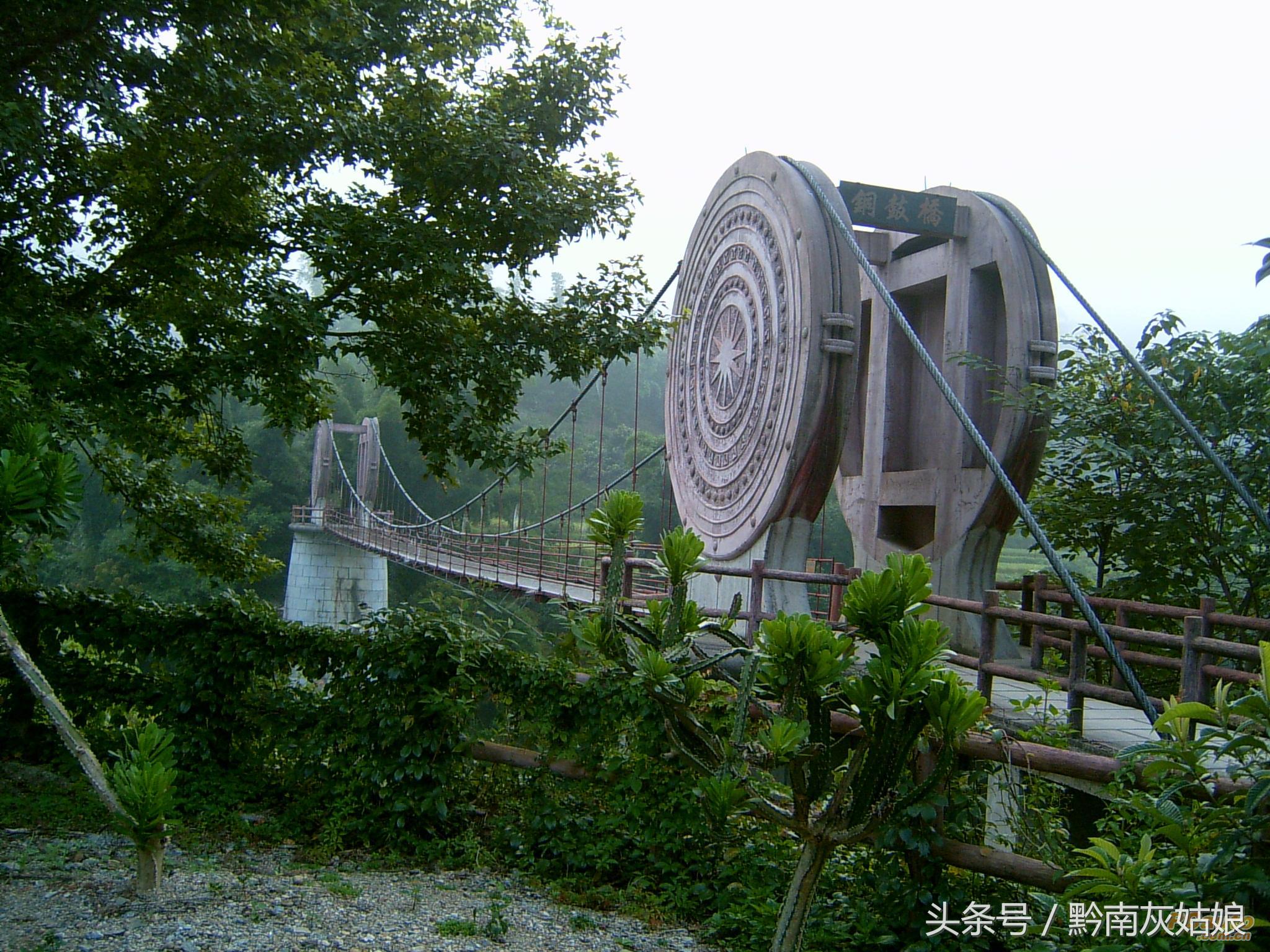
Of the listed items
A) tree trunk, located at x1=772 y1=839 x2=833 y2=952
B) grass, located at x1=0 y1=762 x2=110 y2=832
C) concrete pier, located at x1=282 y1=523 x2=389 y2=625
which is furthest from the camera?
concrete pier, located at x1=282 y1=523 x2=389 y2=625

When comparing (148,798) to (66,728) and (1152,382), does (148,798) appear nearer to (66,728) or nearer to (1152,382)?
(66,728)

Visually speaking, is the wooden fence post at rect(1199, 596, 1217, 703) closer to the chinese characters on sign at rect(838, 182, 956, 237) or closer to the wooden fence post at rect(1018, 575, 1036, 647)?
the wooden fence post at rect(1018, 575, 1036, 647)

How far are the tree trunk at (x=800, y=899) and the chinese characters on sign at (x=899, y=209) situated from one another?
418 cm

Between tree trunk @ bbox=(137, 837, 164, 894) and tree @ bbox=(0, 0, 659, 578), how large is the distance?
161cm

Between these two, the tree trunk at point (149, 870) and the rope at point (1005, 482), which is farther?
the rope at point (1005, 482)

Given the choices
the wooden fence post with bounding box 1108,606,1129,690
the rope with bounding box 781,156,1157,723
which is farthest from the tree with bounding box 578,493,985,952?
the wooden fence post with bounding box 1108,606,1129,690

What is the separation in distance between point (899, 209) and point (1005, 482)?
203 cm

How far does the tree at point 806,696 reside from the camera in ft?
6.51

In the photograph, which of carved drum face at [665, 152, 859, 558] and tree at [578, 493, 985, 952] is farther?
carved drum face at [665, 152, 859, 558]

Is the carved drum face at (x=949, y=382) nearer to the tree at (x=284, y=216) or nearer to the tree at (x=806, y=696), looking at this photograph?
the tree at (x=284, y=216)

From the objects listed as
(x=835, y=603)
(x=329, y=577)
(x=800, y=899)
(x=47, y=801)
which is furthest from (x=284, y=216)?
(x=329, y=577)

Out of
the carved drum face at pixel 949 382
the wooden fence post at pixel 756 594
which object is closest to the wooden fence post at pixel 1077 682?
the wooden fence post at pixel 756 594

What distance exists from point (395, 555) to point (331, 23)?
425 inches

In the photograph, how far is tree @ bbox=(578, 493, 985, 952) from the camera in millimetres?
1983
